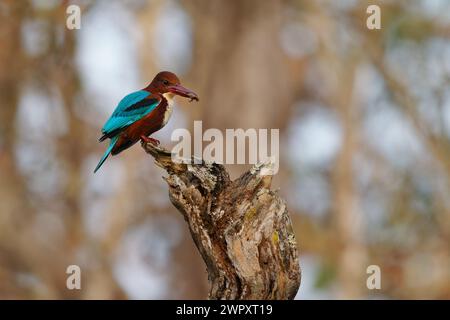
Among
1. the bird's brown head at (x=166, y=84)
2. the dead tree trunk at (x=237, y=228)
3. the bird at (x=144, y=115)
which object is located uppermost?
the bird's brown head at (x=166, y=84)

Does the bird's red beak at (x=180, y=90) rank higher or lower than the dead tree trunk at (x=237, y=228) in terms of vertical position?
higher

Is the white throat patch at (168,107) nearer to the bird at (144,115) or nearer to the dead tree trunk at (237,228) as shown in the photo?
the bird at (144,115)

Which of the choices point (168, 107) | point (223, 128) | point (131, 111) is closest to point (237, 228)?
point (168, 107)

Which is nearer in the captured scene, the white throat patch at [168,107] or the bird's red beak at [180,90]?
the bird's red beak at [180,90]

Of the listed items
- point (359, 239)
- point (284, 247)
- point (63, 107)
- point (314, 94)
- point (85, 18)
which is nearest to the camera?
point (284, 247)

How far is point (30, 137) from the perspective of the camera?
1484cm

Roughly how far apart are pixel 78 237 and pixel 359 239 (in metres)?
4.56

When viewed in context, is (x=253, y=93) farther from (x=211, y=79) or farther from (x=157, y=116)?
(x=157, y=116)

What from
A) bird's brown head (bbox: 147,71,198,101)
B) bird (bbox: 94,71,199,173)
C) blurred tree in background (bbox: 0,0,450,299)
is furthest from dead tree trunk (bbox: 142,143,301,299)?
blurred tree in background (bbox: 0,0,450,299)

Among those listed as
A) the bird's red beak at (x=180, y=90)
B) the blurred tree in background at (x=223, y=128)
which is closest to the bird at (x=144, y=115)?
the bird's red beak at (x=180, y=90)

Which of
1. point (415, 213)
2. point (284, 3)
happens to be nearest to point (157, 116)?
point (415, 213)

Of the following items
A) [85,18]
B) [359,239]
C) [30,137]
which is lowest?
[359,239]

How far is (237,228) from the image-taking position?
4488mm

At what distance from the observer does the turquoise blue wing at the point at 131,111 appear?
15.1ft
